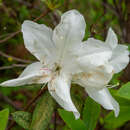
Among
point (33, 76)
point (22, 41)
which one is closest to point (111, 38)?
point (33, 76)

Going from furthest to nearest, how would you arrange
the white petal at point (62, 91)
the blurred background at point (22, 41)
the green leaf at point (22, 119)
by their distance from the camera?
1. the blurred background at point (22, 41)
2. the green leaf at point (22, 119)
3. the white petal at point (62, 91)

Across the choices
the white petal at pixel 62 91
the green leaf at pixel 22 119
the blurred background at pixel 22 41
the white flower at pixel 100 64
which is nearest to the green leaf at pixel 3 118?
the green leaf at pixel 22 119

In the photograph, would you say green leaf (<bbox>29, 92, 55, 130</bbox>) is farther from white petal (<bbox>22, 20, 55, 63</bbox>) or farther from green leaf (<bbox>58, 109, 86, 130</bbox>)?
white petal (<bbox>22, 20, 55, 63</bbox>)

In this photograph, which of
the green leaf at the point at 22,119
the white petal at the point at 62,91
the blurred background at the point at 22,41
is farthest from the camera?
the blurred background at the point at 22,41

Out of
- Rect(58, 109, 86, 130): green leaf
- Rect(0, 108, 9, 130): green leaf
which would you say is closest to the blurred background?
Rect(58, 109, 86, 130): green leaf

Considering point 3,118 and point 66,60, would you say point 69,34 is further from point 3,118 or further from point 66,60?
A: point 3,118

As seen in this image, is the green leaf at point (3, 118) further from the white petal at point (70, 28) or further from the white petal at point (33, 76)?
the white petal at point (70, 28)

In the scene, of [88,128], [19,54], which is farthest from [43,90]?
[19,54]
